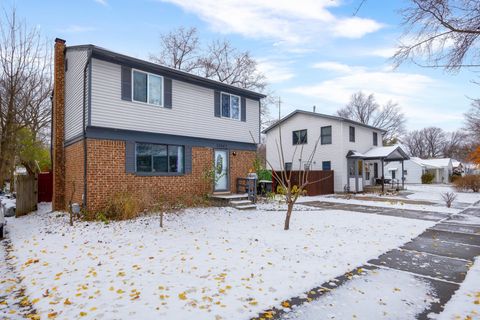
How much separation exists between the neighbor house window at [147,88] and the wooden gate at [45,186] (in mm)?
8329

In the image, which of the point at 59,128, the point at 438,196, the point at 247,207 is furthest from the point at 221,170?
the point at 438,196

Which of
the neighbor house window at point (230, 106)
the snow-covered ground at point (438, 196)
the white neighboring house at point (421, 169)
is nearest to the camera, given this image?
the neighbor house window at point (230, 106)

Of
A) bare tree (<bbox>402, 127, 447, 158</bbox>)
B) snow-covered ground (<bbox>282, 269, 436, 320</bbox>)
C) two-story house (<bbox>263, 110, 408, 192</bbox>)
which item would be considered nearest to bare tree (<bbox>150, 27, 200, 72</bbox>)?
two-story house (<bbox>263, 110, 408, 192</bbox>)

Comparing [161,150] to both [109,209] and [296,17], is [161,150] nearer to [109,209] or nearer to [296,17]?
[109,209]

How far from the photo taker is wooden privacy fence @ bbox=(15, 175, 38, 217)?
12.5 metres

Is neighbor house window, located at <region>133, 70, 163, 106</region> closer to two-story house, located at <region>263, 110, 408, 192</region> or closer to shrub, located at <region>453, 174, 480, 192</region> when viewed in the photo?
two-story house, located at <region>263, 110, 408, 192</region>

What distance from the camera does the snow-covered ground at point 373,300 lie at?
375 cm

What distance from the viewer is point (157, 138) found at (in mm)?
12117

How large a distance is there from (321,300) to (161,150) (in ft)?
31.9

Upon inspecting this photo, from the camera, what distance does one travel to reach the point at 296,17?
8.47m

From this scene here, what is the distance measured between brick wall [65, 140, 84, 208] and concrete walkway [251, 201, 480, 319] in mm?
9099

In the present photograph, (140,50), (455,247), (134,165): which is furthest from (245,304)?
(140,50)

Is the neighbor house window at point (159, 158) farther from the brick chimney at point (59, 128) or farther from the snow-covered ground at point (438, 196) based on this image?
the snow-covered ground at point (438, 196)

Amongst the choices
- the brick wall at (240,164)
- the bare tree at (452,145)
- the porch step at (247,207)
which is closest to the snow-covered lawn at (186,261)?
the porch step at (247,207)
